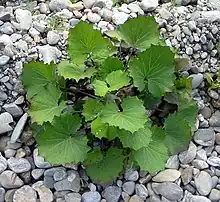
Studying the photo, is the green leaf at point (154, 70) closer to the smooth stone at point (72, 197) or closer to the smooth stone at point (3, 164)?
the smooth stone at point (72, 197)

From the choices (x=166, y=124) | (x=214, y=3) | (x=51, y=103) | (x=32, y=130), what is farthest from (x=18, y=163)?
(x=214, y=3)

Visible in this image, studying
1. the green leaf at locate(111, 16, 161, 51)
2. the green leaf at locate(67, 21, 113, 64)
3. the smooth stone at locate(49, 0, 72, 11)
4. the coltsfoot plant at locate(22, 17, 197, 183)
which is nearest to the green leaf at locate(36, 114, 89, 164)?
the coltsfoot plant at locate(22, 17, 197, 183)

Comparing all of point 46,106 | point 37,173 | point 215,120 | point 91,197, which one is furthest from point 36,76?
point 215,120

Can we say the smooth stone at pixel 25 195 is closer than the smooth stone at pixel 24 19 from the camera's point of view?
Yes

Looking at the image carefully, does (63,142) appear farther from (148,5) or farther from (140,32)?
(148,5)

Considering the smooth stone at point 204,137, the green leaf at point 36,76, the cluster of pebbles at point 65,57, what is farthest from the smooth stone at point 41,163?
the smooth stone at point 204,137

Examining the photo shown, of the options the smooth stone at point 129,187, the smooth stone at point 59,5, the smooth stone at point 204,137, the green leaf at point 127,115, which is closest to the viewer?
the green leaf at point 127,115

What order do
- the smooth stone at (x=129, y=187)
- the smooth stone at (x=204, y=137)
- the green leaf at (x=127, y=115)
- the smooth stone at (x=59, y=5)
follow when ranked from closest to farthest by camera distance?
the green leaf at (x=127, y=115)
the smooth stone at (x=129, y=187)
the smooth stone at (x=204, y=137)
the smooth stone at (x=59, y=5)
